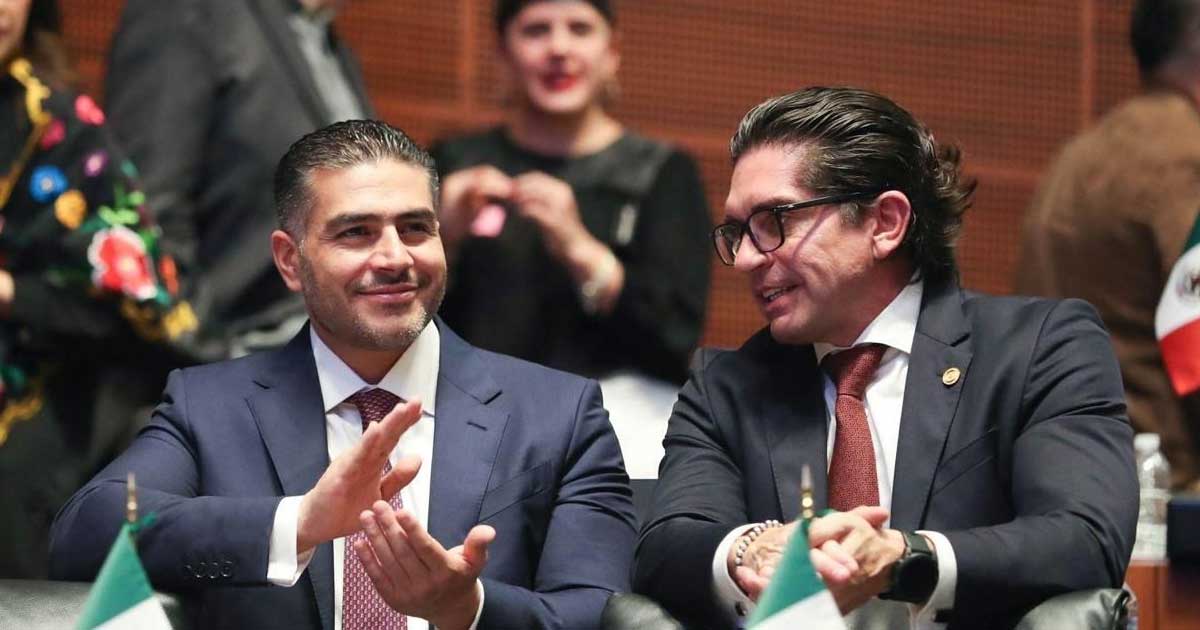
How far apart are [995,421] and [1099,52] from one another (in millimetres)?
3841

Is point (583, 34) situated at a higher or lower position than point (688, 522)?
higher

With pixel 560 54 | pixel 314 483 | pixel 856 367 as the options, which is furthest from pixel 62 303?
pixel 856 367

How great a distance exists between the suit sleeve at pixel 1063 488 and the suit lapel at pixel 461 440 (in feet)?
2.56

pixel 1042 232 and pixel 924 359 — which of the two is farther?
pixel 1042 232

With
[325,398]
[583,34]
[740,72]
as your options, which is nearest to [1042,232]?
[583,34]

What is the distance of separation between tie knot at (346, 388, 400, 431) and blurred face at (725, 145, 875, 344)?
1.94ft

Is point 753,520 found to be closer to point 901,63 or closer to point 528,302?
point 528,302

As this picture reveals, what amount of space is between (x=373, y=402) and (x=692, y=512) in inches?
22.4

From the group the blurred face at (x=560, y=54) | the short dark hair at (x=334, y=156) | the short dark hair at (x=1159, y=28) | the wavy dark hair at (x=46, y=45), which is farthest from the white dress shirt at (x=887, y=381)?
the wavy dark hair at (x=46, y=45)

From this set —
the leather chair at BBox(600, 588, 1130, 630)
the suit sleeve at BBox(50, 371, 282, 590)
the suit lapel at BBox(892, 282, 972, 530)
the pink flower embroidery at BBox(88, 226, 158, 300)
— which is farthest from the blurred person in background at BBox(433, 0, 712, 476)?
the leather chair at BBox(600, 588, 1130, 630)

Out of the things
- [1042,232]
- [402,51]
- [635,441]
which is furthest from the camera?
[402,51]

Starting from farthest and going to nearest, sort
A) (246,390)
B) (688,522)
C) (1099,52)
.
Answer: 1. (1099,52)
2. (246,390)
3. (688,522)

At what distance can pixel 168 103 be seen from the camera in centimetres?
453

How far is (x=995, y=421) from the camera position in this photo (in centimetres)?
323
